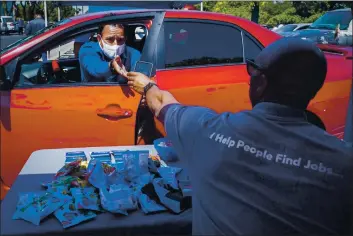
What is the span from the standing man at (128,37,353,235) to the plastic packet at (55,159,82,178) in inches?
32.1

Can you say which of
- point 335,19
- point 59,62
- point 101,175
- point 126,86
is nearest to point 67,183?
point 101,175

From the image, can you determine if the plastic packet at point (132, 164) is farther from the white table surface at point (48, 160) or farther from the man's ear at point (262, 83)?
the man's ear at point (262, 83)

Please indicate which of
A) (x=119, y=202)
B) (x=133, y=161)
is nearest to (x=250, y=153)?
(x=119, y=202)

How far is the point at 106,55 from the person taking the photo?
2.93 m

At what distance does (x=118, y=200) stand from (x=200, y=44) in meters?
1.69

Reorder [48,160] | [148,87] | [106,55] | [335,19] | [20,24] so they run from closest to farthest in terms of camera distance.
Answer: [148,87]
[48,160]
[106,55]
[335,19]
[20,24]

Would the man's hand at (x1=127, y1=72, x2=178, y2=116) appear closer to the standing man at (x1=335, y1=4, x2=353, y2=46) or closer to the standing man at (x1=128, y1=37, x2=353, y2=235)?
the standing man at (x1=128, y1=37, x2=353, y2=235)

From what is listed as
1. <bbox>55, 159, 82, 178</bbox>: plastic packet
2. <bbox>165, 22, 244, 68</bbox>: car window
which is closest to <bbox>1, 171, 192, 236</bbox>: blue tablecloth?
<bbox>55, 159, 82, 178</bbox>: plastic packet

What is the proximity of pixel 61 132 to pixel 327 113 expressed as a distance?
1.91 meters

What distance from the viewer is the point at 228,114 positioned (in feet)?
4.01

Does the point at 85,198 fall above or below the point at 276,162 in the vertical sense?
below

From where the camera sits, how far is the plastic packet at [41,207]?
4.88 feet

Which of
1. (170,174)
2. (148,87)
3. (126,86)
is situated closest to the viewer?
(148,87)

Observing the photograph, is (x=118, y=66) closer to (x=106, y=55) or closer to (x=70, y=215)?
(x=106, y=55)
